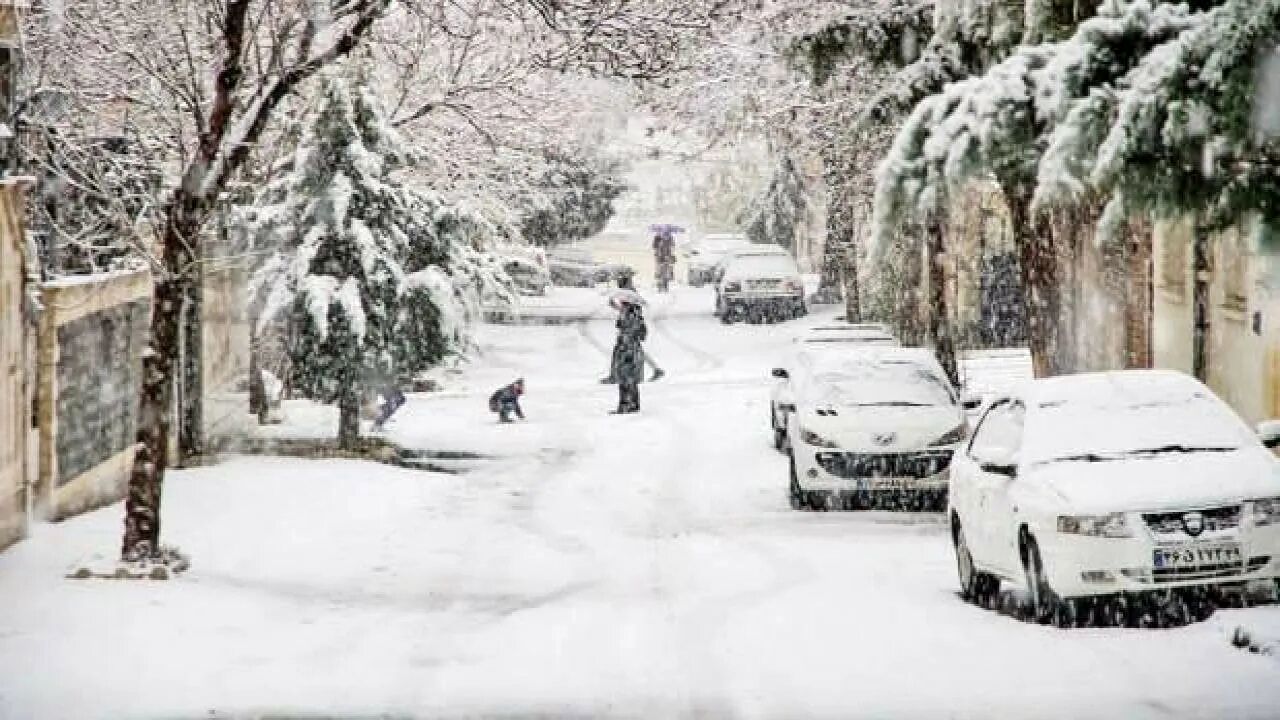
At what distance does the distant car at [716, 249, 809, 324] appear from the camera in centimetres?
5059

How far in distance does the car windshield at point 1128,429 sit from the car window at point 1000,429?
0.60 ft

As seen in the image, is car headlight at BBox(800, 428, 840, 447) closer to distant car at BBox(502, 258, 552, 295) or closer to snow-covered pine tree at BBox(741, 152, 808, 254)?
distant car at BBox(502, 258, 552, 295)

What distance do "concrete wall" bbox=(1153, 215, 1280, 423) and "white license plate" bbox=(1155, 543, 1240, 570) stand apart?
501 centimetres

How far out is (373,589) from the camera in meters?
15.2

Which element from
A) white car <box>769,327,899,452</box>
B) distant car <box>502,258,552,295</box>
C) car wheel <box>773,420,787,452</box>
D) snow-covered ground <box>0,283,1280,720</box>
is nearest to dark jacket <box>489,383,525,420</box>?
white car <box>769,327,899,452</box>

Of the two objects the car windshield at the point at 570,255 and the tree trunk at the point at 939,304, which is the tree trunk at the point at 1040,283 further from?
the car windshield at the point at 570,255

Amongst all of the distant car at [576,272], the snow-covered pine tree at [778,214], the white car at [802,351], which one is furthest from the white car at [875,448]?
the distant car at [576,272]

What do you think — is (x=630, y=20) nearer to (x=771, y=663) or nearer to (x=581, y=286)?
(x=771, y=663)

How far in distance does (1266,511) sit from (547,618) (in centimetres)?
464

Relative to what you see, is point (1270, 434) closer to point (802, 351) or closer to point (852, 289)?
point (802, 351)

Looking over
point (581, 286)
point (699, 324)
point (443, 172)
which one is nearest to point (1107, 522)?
point (443, 172)

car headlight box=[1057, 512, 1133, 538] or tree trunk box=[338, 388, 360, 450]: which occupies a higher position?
car headlight box=[1057, 512, 1133, 538]

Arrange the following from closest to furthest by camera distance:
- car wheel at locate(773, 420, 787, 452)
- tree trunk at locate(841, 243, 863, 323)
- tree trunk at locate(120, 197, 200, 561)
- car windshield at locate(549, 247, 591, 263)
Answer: tree trunk at locate(120, 197, 200, 561) → car wheel at locate(773, 420, 787, 452) → tree trunk at locate(841, 243, 863, 323) → car windshield at locate(549, 247, 591, 263)

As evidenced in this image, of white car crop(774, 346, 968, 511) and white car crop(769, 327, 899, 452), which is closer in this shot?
white car crop(774, 346, 968, 511)
